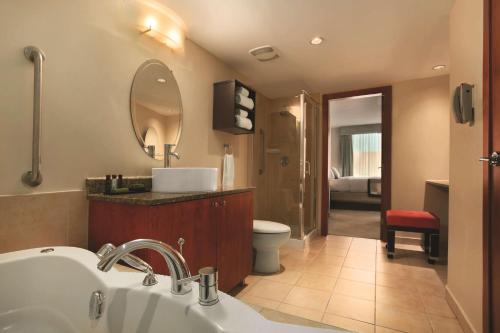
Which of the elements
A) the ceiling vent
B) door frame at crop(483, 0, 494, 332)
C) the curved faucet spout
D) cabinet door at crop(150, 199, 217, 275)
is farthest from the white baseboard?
the ceiling vent

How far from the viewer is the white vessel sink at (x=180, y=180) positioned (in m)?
1.61

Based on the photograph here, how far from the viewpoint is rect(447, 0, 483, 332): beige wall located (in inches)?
54.1

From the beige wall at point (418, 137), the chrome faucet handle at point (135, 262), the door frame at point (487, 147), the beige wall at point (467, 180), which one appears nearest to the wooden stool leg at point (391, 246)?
the beige wall at point (418, 137)

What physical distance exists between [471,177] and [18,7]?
2.57 meters

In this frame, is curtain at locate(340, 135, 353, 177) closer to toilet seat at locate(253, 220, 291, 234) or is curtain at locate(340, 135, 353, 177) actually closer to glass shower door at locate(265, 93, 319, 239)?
glass shower door at locate(265, 93, 319, 239)

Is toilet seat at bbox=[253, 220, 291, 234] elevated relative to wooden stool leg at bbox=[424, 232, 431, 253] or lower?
elevated

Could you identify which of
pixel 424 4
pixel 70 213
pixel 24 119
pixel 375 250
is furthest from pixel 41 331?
pixel 375 250

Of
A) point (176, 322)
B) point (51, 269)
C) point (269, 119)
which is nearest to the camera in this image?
point (176, 322)

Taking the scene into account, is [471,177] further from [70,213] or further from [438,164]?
[70,213]

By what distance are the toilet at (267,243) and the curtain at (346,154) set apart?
6391 millimetres

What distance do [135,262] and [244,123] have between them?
2.01 m

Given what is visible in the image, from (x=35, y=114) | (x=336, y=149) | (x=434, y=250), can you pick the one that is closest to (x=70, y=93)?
(x=35, y=114)

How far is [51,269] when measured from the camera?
1.05 metres

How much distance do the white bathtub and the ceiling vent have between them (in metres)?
2.20
